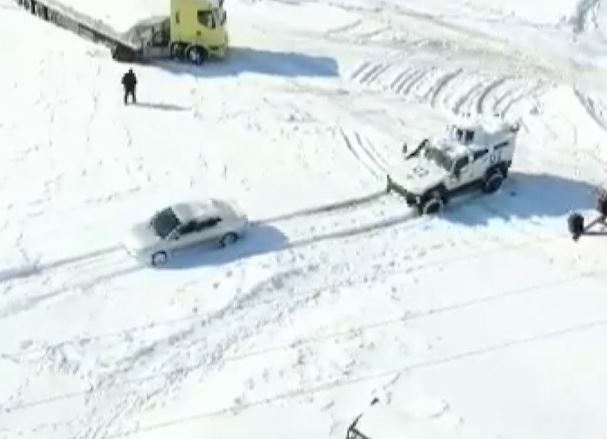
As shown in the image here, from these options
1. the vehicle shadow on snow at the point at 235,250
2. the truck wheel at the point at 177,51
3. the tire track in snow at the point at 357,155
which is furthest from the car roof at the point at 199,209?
the truck wheel at the point at 177,51

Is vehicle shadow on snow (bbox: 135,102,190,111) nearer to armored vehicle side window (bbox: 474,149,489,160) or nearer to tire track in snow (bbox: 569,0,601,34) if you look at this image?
armored vehicle side window (bbox: 474,149,489,160)

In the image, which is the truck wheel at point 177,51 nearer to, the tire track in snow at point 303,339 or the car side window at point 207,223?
the car side window at point 207,223

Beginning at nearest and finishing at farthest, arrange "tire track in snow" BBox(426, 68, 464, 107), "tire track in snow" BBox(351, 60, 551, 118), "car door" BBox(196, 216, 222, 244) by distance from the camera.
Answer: "car door" BBox(196, 216, 222, 244) → "tire track in snow" BBox(351, 60, 551, 118) → "tire track in snow" BBox(426, 68, 464, 107)

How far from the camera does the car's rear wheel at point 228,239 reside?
29672mm

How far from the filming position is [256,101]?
123ft

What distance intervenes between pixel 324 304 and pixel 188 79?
46.2ft

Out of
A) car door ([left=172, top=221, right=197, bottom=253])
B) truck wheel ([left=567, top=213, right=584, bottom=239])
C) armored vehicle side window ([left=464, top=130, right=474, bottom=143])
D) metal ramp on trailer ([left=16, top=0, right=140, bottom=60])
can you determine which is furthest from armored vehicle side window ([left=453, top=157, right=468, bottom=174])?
metal ramp on trailer ([left=16, top=0, right=140, bottom=60])

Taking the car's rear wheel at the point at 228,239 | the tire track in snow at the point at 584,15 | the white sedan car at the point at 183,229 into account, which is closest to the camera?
the white sedan car at the point at 183,229

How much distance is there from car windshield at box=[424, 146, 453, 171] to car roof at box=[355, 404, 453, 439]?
9.03 metres

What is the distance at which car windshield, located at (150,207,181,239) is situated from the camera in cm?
2902

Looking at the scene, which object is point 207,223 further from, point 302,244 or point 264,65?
point 264,65

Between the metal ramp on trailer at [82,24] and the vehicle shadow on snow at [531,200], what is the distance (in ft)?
48.2

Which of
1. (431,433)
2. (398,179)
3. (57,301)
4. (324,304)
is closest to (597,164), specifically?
(398,179)

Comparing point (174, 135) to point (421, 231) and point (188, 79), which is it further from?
point (421, 231)
